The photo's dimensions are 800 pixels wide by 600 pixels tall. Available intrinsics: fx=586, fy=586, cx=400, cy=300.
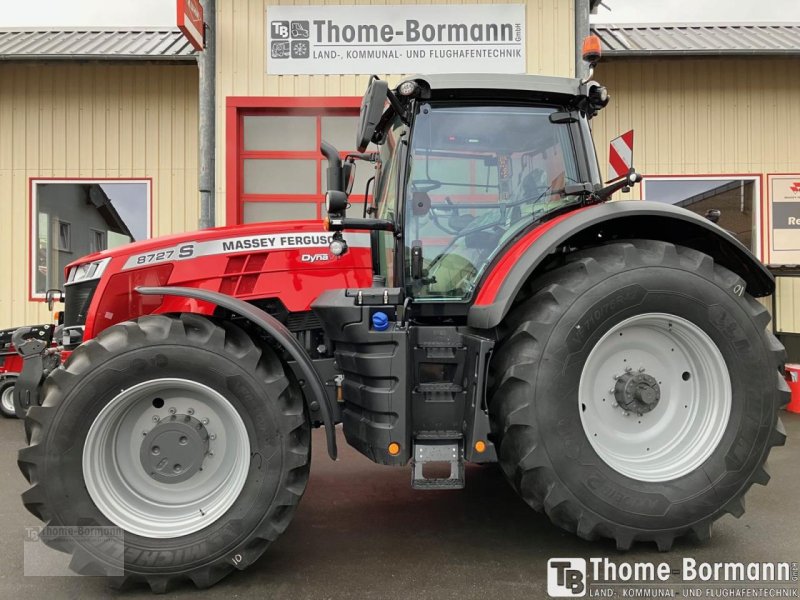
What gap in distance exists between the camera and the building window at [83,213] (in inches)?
299

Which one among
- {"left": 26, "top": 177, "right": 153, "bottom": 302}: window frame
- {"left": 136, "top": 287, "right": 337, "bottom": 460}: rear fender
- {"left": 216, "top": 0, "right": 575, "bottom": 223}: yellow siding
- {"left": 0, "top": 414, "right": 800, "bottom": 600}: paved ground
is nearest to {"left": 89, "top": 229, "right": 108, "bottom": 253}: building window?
{"left": 26, "top": 177, "right": 153, "bottom": 302}: window frame

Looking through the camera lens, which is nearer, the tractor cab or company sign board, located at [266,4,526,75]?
the tractor cab

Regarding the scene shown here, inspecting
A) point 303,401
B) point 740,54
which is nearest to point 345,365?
point 303,401

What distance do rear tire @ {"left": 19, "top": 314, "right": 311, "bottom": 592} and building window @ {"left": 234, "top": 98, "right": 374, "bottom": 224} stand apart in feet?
14.1

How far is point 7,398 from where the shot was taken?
6.20 m

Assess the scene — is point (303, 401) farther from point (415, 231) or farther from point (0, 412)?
point (0, 412)

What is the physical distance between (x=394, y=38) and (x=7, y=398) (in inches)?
225

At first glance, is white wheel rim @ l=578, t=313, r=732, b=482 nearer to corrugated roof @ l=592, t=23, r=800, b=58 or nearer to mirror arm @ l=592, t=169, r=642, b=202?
mirror arm @ l=592, t=169, r=642, b=202

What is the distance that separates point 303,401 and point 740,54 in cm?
735

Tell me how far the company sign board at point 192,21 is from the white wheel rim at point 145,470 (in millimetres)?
4483

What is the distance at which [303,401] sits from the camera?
8.99 feet

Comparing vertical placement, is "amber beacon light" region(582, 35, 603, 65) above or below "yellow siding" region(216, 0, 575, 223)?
below

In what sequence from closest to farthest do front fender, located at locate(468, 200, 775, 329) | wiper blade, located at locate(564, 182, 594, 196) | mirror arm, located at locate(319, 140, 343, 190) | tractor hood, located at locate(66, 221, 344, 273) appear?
front fender, located at locate(468, 200, 775, 329)
mirror arm, located at locate(319, 140, 343, 190)
wiper blade, located at locate(564, 182, 594, 196)
tractor hood, located at locate(66, 221, 344, 273)

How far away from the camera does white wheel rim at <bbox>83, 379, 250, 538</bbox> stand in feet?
8.32
